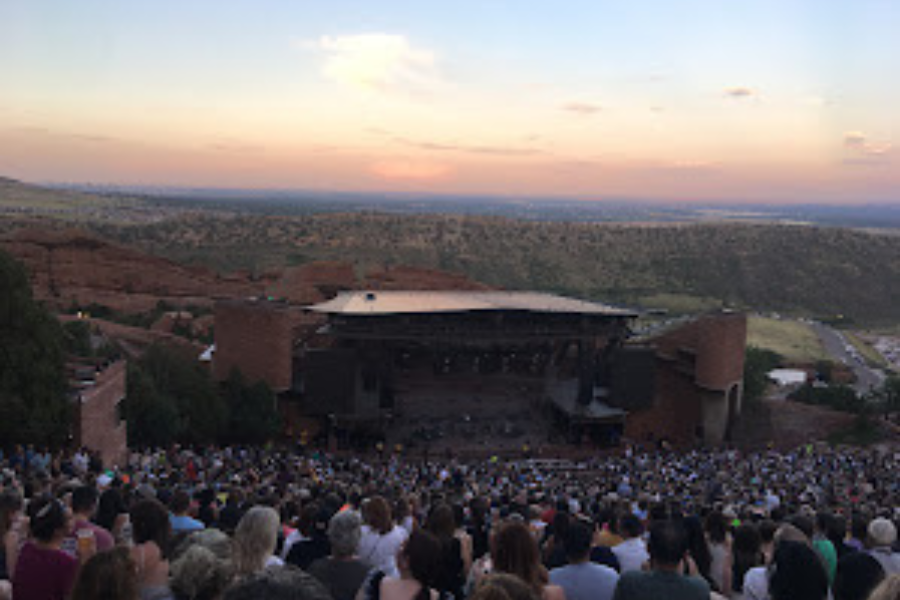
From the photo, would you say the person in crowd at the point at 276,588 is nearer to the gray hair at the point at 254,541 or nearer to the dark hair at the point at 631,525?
the gray hair at the point at 254,541

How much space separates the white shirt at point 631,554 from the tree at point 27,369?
15507 millimetres

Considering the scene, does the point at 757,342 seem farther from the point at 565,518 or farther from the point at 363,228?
the point at 565,518

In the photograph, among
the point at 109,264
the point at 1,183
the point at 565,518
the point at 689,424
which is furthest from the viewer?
the point at 1,183

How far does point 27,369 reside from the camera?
1859 centimetres

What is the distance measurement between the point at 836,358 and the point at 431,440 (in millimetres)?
41228

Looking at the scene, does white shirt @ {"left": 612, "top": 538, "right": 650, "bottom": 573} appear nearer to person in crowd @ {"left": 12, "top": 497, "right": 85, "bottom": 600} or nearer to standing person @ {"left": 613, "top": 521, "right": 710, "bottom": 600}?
standing person @ {"left": 613, "top": 521, "right": 710, "bottom": 600}

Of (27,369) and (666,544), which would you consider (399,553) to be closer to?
(666,544)

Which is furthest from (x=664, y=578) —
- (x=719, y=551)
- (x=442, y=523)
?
(x=719, y=551)

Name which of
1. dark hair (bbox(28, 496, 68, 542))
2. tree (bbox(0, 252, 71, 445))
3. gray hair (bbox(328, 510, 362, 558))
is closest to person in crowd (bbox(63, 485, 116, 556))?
dark hair (bbox(28, 496, 68, 542))

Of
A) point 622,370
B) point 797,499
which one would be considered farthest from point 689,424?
point 797,499

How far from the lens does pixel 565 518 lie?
7086mm

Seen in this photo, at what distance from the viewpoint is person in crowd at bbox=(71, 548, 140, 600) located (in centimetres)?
393

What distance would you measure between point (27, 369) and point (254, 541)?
16194 millimetres

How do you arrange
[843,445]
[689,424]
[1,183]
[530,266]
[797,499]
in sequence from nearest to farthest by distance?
[797,499] → [843,445] → [689,424] → [530,266] → [1,183]
